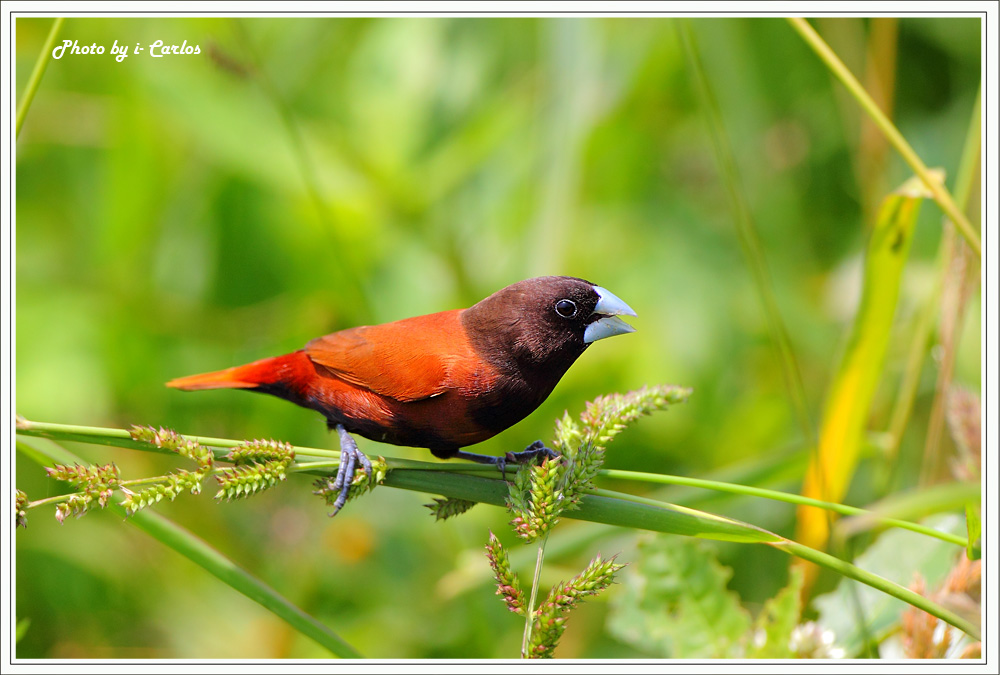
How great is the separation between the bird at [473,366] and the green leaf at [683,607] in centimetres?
48

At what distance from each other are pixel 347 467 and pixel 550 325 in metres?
0.61

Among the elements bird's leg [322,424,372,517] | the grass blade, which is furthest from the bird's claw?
the grass blade

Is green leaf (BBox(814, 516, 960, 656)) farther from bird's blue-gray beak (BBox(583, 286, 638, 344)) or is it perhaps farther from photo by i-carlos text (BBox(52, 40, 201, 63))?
photo by i-carlos text (BBox(52, 40, 201, 63))

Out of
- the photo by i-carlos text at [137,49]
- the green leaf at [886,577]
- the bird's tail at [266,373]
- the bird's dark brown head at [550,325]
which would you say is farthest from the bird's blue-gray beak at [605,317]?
the photo by i-carlos text at [137,49]

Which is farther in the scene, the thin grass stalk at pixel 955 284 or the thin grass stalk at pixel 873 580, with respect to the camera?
the thin grass stalk at pixel 955 284

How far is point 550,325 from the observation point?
1926 millimetres

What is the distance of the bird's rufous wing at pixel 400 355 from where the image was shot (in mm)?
1945

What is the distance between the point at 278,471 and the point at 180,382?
0.94m

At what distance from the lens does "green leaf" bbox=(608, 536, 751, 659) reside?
212 cm

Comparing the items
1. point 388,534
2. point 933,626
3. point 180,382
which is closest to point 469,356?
point 180,382

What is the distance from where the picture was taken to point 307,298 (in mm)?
3639

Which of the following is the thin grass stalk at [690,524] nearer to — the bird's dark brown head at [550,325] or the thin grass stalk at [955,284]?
the bird's dark brown head at [550,325]

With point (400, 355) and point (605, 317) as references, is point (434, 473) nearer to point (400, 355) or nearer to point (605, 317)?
point (400, 355)

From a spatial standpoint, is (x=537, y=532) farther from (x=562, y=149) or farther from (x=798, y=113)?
(x=798, y=113)
